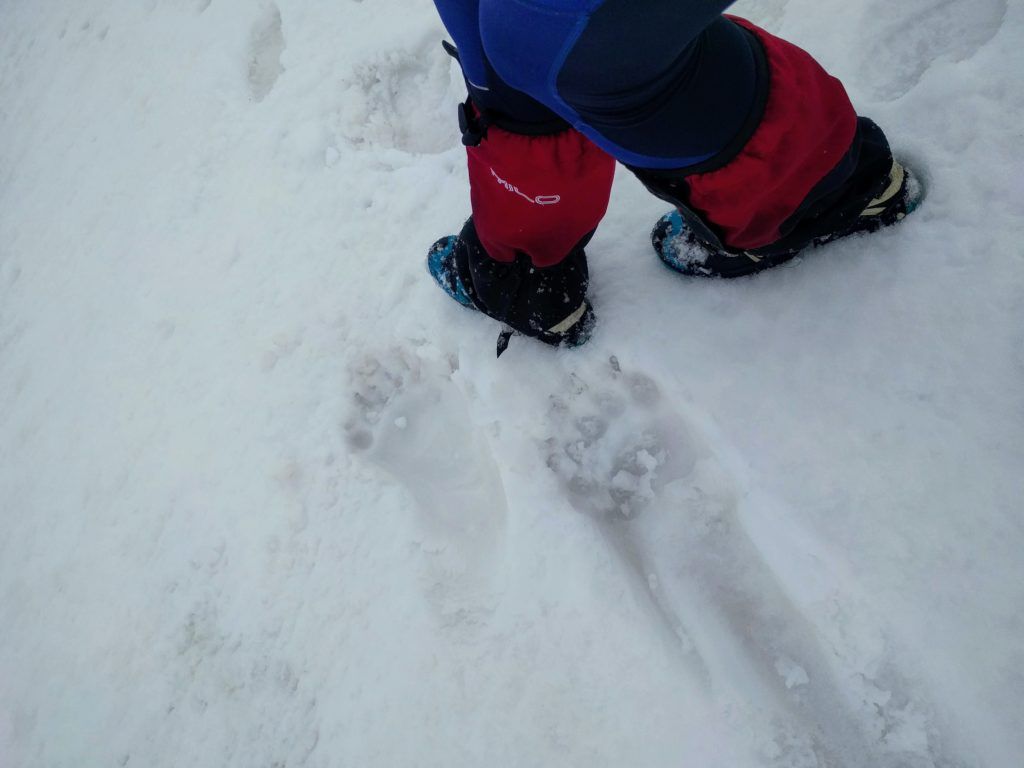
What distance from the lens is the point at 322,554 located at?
1279 mm

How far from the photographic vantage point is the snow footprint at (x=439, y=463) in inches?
46.3

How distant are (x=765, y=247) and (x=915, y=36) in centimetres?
64

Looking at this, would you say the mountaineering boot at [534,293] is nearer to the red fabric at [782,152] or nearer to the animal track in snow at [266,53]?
the red fabric at [782,152]

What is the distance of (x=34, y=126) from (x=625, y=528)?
2768 mm

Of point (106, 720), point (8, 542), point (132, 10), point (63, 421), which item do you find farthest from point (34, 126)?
point (106, 720)

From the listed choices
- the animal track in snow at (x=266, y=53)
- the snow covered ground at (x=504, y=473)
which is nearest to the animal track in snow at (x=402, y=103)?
the snow covered ground at (x=504, y=473)

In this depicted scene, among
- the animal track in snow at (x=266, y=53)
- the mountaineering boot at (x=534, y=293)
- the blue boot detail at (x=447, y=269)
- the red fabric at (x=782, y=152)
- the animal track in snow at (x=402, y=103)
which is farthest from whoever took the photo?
the animal track in snow at (x=266, y=53)

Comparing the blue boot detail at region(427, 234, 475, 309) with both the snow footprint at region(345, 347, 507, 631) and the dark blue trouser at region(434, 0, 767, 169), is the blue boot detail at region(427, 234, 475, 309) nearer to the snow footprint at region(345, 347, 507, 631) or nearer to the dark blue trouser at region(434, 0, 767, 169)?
the snow footprint at region(345, 347, 507, 631)

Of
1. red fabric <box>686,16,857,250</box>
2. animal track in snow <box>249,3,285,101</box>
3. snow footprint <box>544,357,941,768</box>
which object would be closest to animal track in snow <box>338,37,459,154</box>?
animal track in snow <box>249,3,285,101</box>

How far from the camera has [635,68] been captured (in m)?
0.62

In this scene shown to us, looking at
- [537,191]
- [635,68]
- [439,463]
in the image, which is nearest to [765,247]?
[537,191]

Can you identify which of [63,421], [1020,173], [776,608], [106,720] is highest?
[1020,173]

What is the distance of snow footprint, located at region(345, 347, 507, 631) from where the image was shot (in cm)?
118

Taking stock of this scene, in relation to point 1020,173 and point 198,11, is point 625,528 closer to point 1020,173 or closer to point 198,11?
point 1020,173
